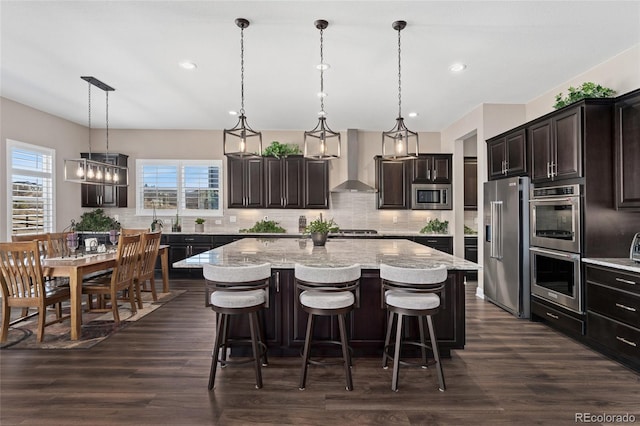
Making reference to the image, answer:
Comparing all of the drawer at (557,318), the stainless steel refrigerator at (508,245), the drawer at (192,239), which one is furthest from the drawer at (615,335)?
the drawer at (192,239)

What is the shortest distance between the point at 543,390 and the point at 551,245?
1.78 metres

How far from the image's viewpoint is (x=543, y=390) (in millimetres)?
2539

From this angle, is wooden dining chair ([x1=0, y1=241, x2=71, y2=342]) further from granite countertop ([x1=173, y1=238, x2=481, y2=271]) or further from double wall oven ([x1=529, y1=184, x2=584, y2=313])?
double wall oven ([x1=529, y1=184, x2=584, y2=313])

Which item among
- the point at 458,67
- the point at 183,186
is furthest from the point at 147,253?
the point at 458,67

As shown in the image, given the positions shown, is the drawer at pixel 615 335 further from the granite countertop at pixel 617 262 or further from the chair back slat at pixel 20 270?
the chair back slat at pixel 20 270

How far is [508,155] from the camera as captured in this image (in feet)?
15.0

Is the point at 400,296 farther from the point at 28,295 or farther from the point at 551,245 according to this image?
the point at 28,295

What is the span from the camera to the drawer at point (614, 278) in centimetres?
278

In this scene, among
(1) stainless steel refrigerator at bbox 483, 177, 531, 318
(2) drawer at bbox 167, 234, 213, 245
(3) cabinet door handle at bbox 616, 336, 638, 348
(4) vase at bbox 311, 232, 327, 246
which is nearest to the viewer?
(3) cabinet door handle at bbox 616, 336, 638, 348

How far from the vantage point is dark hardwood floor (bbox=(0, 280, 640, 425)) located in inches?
87.9

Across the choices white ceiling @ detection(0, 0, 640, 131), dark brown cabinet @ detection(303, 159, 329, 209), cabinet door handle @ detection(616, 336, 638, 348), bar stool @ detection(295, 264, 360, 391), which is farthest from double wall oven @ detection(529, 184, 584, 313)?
dark brown cabinet @ detection(303, 159, 329, 209)

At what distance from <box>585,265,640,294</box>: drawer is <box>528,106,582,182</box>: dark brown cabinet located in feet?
3.10

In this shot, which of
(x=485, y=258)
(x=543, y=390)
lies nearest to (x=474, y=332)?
(x=543, y=390)
